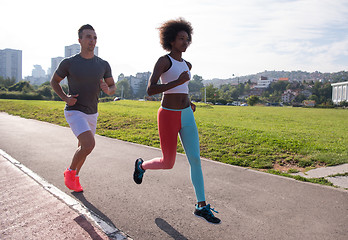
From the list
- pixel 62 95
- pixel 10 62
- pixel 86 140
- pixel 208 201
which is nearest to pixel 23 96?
pixel 62 95

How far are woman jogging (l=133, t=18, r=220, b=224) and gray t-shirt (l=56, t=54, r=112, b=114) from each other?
0.92 m

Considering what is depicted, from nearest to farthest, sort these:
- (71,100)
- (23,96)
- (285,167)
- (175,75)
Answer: (175,75) < (71,100) < (285,167) < (23,96)

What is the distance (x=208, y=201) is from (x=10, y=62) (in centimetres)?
17916

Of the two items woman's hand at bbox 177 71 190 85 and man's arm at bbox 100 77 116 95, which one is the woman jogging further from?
man's arm at bbox 100 77 116 95

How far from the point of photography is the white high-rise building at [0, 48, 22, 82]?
513 ft

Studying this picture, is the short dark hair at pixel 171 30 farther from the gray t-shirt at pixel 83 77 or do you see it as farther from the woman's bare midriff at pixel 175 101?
the gray t-shirt at pixel 83 77

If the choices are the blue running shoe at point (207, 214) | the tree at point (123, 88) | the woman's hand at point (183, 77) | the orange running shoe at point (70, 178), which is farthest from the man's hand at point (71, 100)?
the tree at point (123, 88)

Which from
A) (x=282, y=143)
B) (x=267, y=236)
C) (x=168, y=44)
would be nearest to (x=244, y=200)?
(x=267, y=236)

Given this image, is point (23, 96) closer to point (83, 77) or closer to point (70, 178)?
point (70, 178)

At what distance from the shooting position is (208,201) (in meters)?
3.99

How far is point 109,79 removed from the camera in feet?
13.5

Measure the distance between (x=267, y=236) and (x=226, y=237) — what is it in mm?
408

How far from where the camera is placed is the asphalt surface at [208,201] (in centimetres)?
315

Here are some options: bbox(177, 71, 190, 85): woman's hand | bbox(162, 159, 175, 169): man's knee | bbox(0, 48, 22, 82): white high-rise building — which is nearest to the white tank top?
bbox(177, 71, 190, 85): woman's hand
